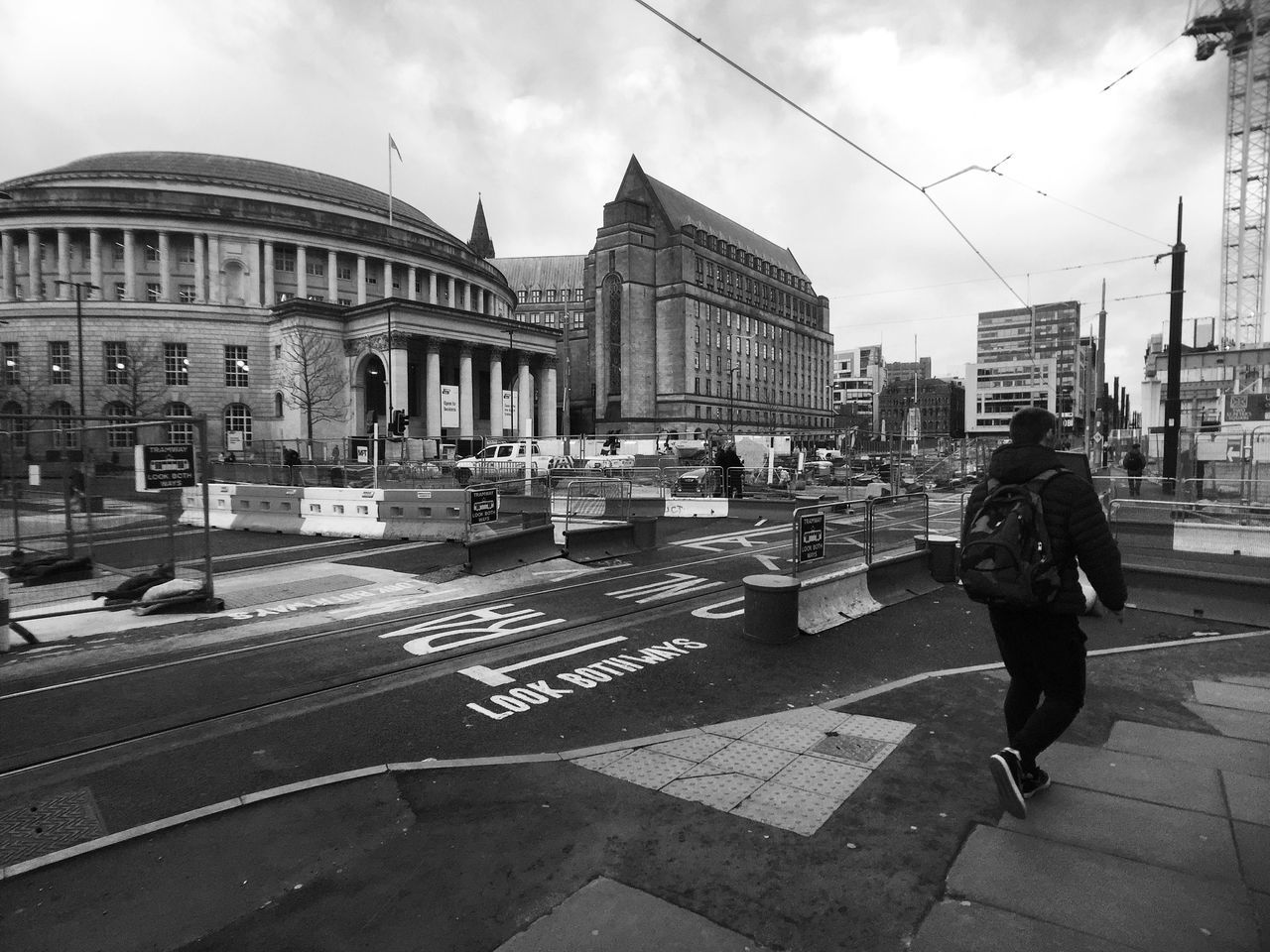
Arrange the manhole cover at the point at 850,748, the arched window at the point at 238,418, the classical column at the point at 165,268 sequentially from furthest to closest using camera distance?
1. the classical column at the point at 165,268
2. the arched window at the point at 238,418
3. the manhole cover at the point at 850,748

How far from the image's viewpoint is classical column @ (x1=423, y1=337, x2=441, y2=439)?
202 ft

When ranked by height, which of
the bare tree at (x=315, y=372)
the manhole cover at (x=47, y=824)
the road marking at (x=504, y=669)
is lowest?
the manhole cover at (x=47, y=824)

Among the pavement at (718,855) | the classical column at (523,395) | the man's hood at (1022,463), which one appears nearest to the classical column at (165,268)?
the classical column at (523,395)

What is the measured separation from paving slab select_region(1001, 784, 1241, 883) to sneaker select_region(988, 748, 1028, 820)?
166mm

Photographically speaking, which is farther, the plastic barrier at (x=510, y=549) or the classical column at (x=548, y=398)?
the classical column at (x=548, y=398)

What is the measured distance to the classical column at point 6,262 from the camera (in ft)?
218

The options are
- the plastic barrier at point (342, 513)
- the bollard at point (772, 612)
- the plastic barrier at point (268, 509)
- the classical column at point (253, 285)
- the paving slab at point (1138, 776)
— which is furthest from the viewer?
the classical column at point (253, 285)

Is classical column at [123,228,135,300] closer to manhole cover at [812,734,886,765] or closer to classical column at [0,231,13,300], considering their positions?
classical column at [0,231,13,300]

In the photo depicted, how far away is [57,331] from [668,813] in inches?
3077

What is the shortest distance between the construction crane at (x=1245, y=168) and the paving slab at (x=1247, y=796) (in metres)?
89.8

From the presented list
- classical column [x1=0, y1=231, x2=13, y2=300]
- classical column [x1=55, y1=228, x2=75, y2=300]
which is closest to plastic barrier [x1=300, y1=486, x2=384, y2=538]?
classical column [x1=55, y1=228, x2=75, y2=300]

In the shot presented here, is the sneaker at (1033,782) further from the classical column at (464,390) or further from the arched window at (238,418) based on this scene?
the arched window at (238,418)

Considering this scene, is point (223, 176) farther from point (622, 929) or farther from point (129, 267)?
point (622, 929)

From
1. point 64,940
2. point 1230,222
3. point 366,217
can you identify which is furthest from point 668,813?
point 1230,222
